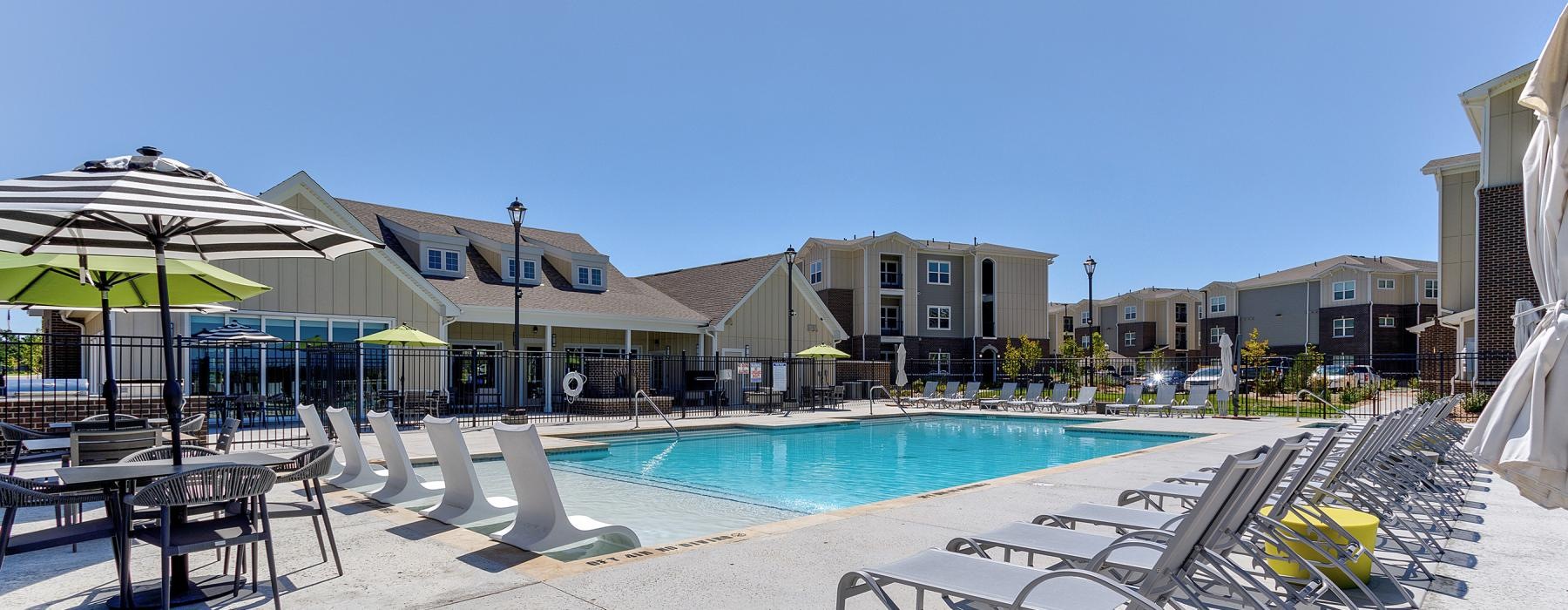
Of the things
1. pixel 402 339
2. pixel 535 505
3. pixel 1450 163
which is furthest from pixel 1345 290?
pixel 535 505

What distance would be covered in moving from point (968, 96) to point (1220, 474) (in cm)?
1932

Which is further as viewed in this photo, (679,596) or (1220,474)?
(679,596)

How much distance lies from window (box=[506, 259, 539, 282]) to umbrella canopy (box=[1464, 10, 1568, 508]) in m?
24.9

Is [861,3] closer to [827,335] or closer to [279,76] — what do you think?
[279,76]

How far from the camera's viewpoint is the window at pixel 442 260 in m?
23.7

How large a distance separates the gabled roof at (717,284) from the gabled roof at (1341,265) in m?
38.1

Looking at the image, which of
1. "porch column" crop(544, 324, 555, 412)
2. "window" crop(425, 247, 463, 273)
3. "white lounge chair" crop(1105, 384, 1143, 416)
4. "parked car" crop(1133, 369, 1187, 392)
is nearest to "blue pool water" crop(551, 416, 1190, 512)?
"white lounge chair" crop(1105, 384, 1143, 416)

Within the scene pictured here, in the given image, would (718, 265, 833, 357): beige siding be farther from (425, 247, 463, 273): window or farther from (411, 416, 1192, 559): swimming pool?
(425, 247, 463, 273): window

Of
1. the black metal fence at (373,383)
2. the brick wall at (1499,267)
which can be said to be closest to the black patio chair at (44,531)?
the black metal fence at (373,383)

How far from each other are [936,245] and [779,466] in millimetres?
31166

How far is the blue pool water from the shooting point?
437 inches

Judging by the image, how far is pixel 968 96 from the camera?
21.3 meters

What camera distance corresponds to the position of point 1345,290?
4984 centimetres

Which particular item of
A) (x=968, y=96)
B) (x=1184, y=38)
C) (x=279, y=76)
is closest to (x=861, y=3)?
(x=968, y=96)
